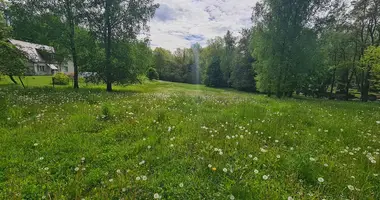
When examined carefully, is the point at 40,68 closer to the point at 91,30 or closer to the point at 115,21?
the point at 91,30

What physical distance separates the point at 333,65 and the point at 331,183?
122 feet

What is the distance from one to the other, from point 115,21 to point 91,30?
2.55 m

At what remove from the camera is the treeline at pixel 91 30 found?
54.1ft

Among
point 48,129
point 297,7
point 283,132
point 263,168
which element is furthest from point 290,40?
point 48,129

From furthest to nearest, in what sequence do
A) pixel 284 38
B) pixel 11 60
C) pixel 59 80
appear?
pixel 59 80 → pixel 284 38 → pixel 11 60

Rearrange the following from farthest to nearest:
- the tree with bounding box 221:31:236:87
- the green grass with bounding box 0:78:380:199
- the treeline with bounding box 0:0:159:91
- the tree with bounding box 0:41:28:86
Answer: the tree with bounding box 221:31:236:87, the treeline with bounding box 0:0:159:91, the tree with bounding box 0:41:28:86, the green grass with bounding box 0:78:380:199

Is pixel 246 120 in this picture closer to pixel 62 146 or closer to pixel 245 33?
Answer: pixel 62 146

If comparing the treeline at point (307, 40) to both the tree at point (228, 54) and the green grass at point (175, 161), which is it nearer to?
the green grass at point (175, 161)

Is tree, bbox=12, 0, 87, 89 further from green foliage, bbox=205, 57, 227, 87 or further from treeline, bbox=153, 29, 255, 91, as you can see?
green foliage, bbox=205, 57, 227, 87

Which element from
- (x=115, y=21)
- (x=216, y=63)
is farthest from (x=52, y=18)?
(x=216, y=63)

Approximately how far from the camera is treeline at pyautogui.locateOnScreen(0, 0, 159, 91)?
16.5 metres

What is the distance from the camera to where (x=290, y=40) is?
2008 centimetres

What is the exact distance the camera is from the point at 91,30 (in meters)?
18.2

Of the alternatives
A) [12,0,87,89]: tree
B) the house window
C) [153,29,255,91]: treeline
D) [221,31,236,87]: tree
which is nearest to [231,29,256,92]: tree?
[153,29,255,91]: treeline
